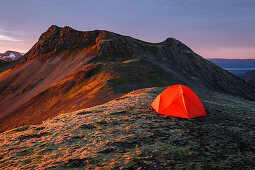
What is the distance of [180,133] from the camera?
881cm

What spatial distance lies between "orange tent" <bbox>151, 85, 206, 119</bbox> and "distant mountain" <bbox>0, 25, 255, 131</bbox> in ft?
45.1

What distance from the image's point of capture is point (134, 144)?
7688 millimetres

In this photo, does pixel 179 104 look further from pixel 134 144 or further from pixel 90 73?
pixel 90 73

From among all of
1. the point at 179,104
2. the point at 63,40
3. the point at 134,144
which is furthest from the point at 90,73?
the point at 63,40

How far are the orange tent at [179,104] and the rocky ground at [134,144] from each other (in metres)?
0.64

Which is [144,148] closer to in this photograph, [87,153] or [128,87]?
[87,153]

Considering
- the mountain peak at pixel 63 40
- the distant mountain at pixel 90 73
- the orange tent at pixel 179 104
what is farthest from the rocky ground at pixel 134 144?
the mountain peak at pixel 63 40

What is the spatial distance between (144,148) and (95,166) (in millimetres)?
2328

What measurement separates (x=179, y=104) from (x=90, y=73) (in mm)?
36036

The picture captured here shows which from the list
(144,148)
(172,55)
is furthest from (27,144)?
(172,55)

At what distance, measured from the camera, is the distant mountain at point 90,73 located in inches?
1341

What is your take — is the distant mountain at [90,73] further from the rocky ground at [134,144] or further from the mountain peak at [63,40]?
the rocky ground at [134,144]

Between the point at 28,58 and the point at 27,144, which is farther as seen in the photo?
the point at 28,58

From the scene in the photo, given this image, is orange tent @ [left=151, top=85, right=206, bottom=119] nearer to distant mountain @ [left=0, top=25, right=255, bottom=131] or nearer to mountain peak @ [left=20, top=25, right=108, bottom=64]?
distant mountain @ [left=0, top=25, right=255, bottom=131]
